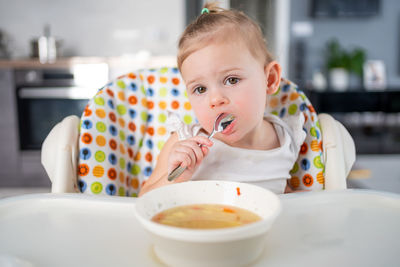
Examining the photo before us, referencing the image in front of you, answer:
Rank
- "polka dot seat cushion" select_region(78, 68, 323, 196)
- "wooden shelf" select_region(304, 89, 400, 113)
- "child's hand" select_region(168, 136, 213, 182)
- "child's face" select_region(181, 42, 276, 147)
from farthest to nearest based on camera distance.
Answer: "wooden shelf" select_region(304, 89, 400, 113)
"polka dot seat cushion" select_region(78, 68, 323, 196)
"child's face" select_region(181, 42, 276, 147)
"child's hand" select_region(168, 136, 213, 182)

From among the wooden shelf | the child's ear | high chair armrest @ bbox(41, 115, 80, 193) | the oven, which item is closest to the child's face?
the child's ear

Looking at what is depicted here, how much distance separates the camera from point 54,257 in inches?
22.0

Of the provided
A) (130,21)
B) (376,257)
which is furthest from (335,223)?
(130,21)

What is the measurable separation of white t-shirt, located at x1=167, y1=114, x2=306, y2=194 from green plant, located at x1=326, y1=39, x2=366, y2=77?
3.85 metres

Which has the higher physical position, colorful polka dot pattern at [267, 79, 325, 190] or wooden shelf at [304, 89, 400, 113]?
colorful polka dot pattern at [267, 79, 325, 190]

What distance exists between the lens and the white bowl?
48 centimetres

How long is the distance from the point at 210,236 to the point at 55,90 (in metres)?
3.03

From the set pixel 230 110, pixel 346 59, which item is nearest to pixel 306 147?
pixel 230 110

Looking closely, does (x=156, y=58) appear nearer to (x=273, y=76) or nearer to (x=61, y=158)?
(x=273, y=76)

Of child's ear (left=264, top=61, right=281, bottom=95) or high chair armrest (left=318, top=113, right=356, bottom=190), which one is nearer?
high chair armrest (left=318, top=113, right=356, bottom=190)

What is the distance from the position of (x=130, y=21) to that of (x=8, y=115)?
4.43ft

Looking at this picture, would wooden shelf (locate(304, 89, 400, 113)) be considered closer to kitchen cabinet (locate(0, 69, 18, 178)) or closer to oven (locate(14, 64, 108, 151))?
oven (locate(14, 64, 108, 151))

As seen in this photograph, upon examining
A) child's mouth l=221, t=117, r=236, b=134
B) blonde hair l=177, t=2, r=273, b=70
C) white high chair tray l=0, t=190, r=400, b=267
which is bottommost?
white high chair tray l=0, t=190, r=400, b=267

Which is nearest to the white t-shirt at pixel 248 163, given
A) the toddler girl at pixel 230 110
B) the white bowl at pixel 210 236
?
the toddler girl at pixel 230 110
